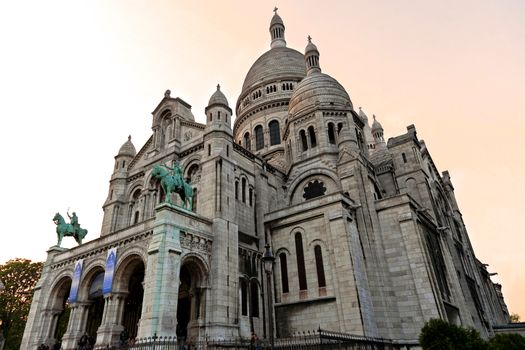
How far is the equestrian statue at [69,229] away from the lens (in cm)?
2825

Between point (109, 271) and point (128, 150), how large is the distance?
51.3ft

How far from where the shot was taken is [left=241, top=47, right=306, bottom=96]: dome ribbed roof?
49.0m

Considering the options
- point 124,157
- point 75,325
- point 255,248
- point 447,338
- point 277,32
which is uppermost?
point 277,32

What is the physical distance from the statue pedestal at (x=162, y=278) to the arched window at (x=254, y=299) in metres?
6.57

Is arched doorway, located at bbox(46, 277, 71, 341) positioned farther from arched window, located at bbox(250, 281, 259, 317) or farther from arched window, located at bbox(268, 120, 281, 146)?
arched window, located at bbox(268, 120, 281, 146)

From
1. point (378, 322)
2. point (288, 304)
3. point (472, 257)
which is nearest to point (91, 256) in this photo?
point (288, 304)

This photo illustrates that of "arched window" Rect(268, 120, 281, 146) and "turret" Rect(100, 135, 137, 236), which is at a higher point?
"arched window" Rect(268, 120, 281, 146)

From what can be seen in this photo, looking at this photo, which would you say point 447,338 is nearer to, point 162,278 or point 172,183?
point 162,278

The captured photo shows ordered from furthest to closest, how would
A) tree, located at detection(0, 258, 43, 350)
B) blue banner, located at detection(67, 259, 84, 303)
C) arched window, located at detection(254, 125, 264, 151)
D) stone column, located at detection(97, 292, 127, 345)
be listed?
arched window, located at detection(254, 125, 264, 151), tree, located at detection(0, 258, 43, 350), blue banner, located at detection(67, 259, 84, 303), stone column, located at detection(97, 292, 127, 345)

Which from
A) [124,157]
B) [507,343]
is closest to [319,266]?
[507,343]

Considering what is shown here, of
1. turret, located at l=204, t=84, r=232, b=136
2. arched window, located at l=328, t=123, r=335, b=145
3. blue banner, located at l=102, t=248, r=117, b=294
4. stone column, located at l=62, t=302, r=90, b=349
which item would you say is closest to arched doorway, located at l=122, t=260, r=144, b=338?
blue banner, located at l=102, t=248, r=117, b=294

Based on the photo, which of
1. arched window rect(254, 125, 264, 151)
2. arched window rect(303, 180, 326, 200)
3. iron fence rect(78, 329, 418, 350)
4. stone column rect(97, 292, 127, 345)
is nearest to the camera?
iron fence rect(78, 329, 418, 350)

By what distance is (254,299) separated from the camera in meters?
24.4

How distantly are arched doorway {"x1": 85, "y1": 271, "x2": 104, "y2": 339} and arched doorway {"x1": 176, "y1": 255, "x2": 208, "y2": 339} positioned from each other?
17.4 feet
